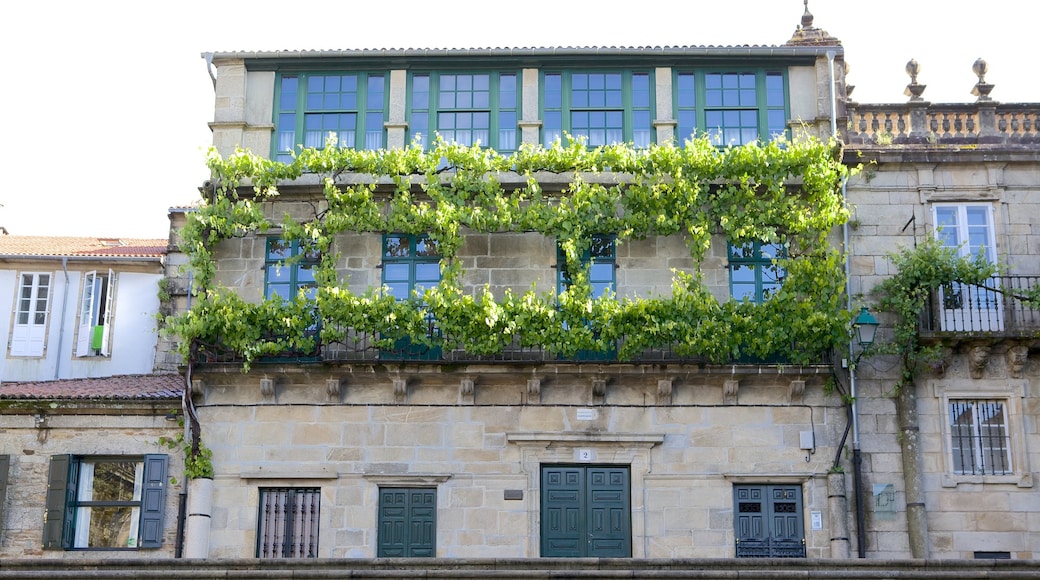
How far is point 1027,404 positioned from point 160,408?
1281cm

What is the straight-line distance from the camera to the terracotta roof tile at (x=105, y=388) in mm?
21516

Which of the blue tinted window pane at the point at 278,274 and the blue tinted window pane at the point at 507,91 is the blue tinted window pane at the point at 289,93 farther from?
the blue tinted window pane at the point at 507,91

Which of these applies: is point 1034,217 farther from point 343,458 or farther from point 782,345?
point 343,458

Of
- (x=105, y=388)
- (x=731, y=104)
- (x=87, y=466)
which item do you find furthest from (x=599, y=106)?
(x=87, y=466)

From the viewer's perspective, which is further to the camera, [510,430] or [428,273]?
[428,273]

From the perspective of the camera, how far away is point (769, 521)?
67.4 ft

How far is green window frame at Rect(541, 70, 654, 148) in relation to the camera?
2248 cm

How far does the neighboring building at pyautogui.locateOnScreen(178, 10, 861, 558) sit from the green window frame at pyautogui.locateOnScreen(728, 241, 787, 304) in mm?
30

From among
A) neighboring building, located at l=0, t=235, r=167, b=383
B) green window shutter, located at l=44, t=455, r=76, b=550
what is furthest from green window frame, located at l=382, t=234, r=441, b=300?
neighboring building, located at l=0, t=235, r=167, b=383

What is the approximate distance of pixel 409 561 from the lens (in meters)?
15.6

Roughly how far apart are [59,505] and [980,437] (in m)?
13.6

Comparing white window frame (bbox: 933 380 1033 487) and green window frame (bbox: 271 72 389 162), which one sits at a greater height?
green window frame (bbox: 271 72 389 162)

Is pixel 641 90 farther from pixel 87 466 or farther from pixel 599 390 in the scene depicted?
pixel 87 466

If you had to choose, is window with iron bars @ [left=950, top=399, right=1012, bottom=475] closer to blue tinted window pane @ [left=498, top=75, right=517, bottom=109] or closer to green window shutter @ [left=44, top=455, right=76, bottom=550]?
blue tinted window pane @ [left=498, top=75, right=517, bottom=109]
